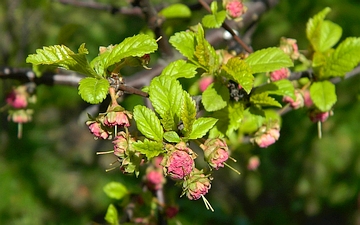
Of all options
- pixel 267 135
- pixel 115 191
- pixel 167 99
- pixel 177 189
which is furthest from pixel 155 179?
pixel 177 189

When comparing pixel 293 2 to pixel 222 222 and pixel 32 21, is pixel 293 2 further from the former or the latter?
pixel 32 21

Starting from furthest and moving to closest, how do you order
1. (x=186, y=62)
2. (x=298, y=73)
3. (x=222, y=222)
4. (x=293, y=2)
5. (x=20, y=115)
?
1. (x=222, y=222)
2. (x=293, y=2)
3. (x=20, y=115)
4. (x=298, y=73)
5. (x=186, y=62)

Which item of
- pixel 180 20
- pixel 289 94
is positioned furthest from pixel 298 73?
pixel 180 20

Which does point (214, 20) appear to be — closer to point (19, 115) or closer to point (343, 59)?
point (343, 59)

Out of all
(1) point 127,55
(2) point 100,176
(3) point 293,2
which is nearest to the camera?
(1) point 127,55

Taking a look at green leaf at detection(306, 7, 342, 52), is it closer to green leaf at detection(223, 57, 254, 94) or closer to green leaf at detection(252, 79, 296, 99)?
green leaf at detection(252, 79, 296, 99)

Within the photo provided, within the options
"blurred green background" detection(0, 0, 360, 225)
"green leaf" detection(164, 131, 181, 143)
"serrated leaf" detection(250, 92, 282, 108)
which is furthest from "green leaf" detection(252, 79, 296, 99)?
"blurred green background" detection(0, 0, 360, 225)

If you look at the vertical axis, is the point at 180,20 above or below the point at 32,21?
above
